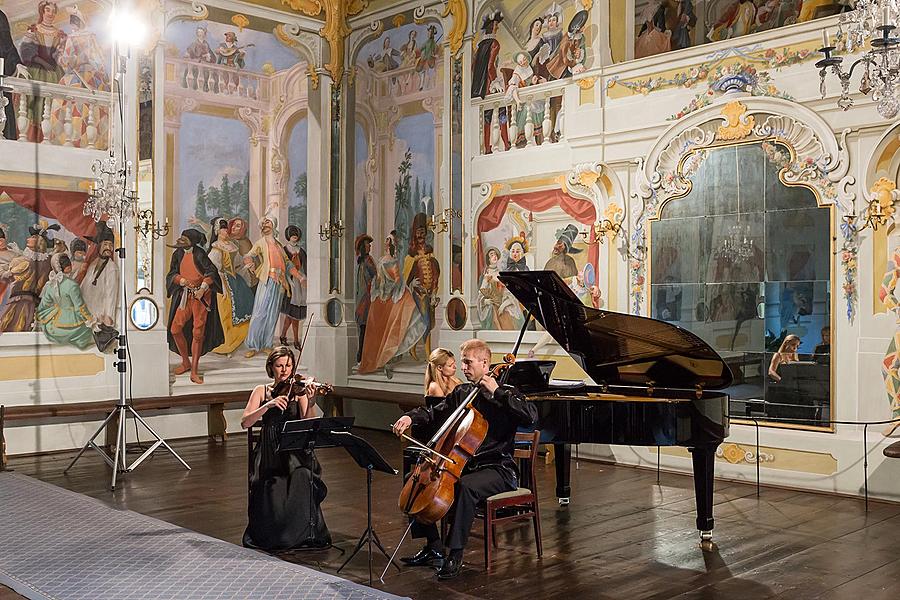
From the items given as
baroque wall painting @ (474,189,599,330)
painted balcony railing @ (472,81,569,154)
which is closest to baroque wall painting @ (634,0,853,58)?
painted balcony railing @ (472,81,569,154)

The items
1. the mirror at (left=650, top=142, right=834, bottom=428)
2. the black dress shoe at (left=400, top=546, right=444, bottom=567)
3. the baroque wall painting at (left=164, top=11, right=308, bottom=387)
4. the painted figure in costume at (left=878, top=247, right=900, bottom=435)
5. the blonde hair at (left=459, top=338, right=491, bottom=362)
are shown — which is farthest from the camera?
the baroque wall painting at (left=164, top=11, right=308, bottom=387)

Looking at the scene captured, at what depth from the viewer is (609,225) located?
9461mm

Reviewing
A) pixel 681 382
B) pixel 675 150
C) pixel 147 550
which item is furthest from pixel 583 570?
pixel 675 150

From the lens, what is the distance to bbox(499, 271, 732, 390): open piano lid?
20.7 ft

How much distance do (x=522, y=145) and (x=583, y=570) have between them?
5.87 m

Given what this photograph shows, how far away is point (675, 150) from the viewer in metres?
9.00

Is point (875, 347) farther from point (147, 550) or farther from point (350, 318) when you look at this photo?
point (350, 318)

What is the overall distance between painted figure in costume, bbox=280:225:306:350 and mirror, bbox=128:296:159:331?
1766mm

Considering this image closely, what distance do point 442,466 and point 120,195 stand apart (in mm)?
6132

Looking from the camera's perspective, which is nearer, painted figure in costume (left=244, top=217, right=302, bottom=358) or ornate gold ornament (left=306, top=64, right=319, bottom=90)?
painted figure in costume (left=244, top=217, right=302, bottom=358)

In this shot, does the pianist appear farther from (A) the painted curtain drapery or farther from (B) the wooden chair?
(B) the wooden chair

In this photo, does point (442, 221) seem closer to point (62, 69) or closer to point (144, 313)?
point (144, 313)

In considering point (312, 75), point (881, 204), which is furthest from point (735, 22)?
point (312, 75)

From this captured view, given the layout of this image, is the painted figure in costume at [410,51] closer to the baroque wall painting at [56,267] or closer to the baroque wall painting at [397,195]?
the baroque wall painting at [397,195]
